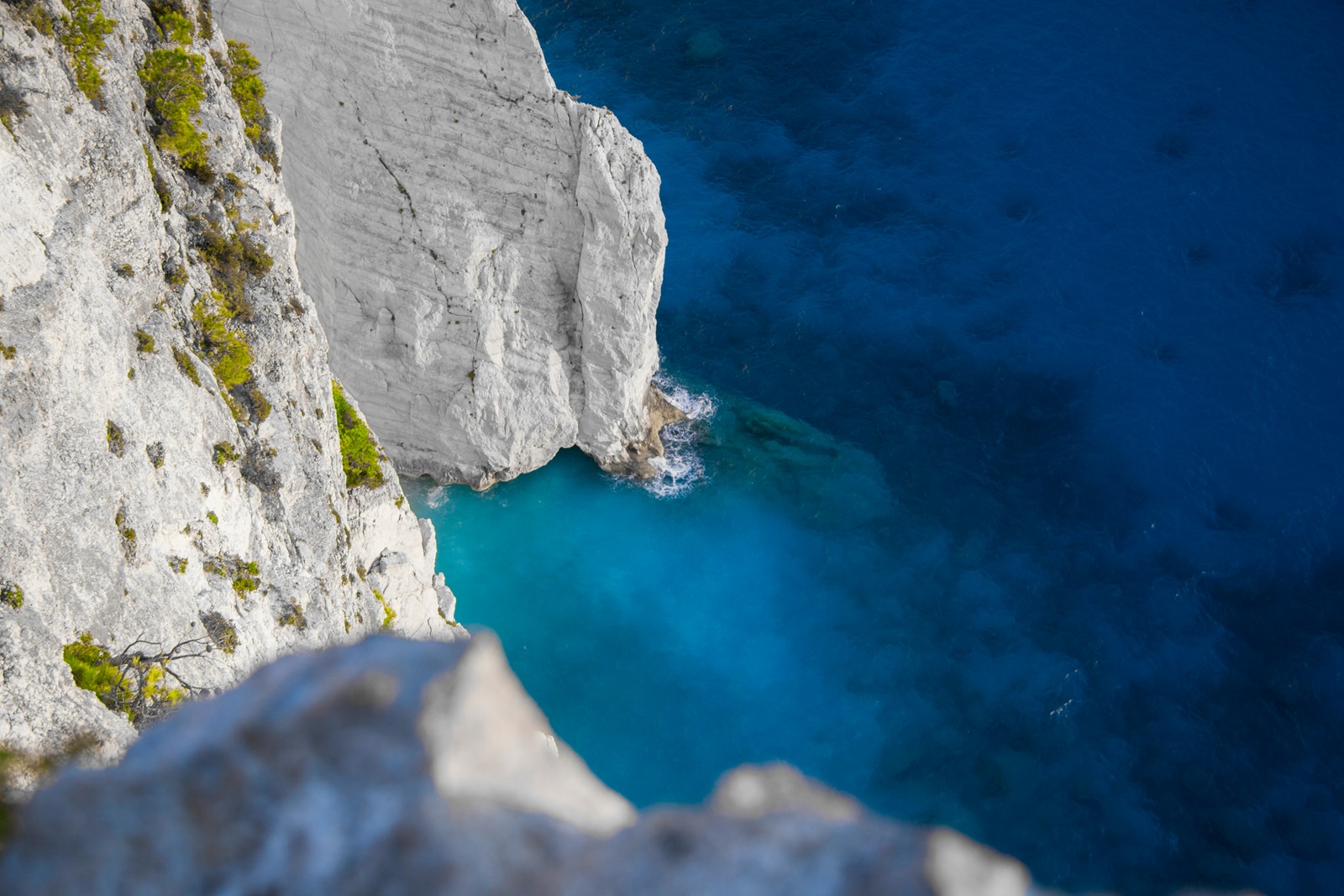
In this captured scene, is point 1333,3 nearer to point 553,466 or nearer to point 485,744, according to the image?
point 553,466

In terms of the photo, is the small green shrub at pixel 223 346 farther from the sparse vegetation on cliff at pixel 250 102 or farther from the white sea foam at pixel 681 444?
the white sea foam at pixel 681 444

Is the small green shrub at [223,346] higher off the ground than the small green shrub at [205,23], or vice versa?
the small green shrub at [205,23]

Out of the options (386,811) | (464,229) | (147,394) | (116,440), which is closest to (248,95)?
(147,394)

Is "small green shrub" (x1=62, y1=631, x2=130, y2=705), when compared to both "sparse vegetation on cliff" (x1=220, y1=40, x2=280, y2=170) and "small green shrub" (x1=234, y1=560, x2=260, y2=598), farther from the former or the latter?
"sparse vegetation on cliff" (x1=220, y1=40, x2=280, y2=170)

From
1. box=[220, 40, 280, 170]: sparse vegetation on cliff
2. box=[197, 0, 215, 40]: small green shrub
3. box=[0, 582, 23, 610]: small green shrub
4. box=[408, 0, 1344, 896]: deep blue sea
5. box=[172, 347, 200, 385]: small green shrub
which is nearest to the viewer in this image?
box=[0, 582, 23, 610]: small green shrub

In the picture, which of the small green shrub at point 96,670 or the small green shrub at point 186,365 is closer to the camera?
the small green shrub at point 96,670

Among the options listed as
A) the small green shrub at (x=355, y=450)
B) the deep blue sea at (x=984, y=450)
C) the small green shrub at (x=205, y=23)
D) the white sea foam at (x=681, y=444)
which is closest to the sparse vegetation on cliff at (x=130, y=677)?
the small green shrub at (x=355, y=450)

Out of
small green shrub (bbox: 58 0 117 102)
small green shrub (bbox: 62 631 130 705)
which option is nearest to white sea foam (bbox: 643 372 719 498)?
small green shrub (bbox: 58 0 117 102)
